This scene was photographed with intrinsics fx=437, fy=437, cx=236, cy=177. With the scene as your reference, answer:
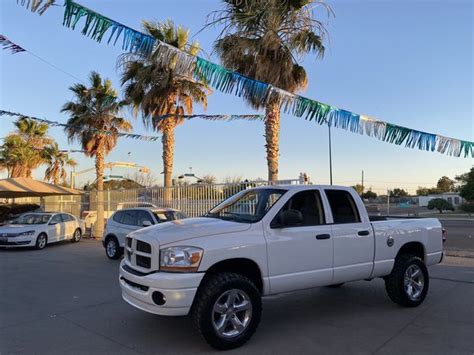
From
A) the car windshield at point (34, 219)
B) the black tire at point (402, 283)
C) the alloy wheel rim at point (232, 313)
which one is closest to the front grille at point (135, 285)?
the alloy wheel rim at point (232, 313)

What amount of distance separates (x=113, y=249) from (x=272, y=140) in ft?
20.4

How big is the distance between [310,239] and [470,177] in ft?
191

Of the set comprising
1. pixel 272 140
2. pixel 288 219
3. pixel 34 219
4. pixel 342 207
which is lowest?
pixel 34 219

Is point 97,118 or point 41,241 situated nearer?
point 41,241

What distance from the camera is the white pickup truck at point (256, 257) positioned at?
4.90 metres

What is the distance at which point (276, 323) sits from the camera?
237 inches

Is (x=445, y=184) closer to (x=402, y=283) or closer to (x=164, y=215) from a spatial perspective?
(x=164, y=215)

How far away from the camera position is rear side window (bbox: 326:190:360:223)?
6.38 metres

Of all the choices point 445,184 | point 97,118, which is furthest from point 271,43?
point 445,184

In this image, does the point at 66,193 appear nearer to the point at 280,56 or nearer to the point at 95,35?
the point at 280,56

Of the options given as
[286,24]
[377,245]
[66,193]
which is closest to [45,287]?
[377,245]

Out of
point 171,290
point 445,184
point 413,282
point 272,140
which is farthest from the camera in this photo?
point 445,184

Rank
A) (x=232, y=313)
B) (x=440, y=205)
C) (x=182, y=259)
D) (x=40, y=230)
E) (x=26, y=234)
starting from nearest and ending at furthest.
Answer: (x=182, y=259) → (x=232, y=313) → (x=26, y=234) → (x=40, y=230) → (x=440, y=205)

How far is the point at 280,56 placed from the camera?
14070 mm
